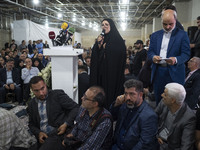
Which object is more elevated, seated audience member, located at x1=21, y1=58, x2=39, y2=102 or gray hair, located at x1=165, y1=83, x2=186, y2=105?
gray hair, located at x1=165, y1=83, x2=186, y2=105

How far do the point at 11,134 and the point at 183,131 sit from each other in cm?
161

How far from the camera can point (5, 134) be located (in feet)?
6.33

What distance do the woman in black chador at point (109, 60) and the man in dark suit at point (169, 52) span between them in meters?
0.49

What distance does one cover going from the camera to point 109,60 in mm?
A: 2340

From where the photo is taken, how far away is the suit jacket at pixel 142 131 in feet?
5.48

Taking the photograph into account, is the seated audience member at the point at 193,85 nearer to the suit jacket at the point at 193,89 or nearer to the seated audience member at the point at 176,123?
the suit jacket at the point at 193,89

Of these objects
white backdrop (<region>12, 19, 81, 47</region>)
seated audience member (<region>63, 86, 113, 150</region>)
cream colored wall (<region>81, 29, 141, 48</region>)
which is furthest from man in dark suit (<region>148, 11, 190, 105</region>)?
cream colored wall (<region>81, 29, 141, 48</region>)

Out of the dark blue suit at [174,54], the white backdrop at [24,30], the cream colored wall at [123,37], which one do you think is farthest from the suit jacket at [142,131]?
the cream colored wall at [123,37]

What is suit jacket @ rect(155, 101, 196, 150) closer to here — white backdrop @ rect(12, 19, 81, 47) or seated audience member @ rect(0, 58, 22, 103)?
seated audience member @ rect(0, 58, 22, 103)

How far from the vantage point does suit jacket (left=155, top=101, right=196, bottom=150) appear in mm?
1622

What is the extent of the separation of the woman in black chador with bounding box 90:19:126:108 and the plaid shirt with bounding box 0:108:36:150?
0.96 m

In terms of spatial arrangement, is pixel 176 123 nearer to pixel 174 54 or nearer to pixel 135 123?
pixel 135 123

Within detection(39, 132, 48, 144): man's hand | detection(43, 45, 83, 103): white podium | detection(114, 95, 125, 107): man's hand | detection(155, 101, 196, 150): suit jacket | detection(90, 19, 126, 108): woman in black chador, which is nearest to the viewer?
detection(155, 101, 196, 150): suit jacket

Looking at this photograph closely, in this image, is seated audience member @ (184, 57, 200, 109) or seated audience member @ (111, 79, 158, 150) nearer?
seated audience member @ (111, 79, 158, 150)
